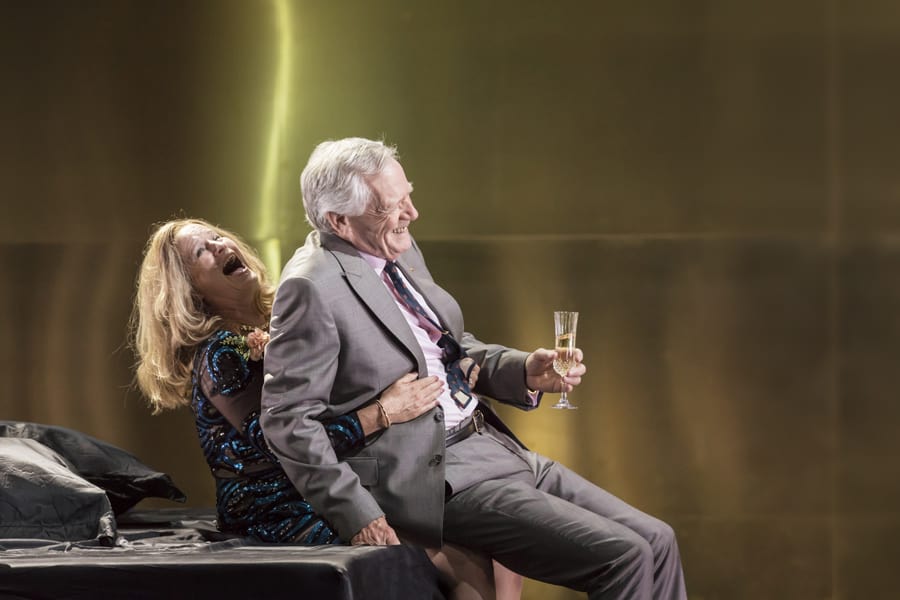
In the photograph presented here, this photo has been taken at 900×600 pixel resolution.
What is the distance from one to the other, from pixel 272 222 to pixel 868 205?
2348 millimetres

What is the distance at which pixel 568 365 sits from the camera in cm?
286

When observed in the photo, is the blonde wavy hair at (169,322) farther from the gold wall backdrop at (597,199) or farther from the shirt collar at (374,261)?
the gold wall backdrop at (597,199)

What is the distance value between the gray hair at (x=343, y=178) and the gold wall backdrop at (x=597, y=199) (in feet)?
4.97

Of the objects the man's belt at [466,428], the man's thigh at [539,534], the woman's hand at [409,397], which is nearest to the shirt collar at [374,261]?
the woman's hand at [409,397]

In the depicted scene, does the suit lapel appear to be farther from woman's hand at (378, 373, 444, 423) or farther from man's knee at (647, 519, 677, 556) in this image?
man's knee at (647, 519, 677, 556)

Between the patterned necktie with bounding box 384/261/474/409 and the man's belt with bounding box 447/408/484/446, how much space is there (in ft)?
0.15

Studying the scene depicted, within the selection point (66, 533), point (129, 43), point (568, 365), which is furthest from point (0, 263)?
point (568, 365)

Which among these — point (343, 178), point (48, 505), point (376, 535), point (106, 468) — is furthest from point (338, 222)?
point (106, 468)

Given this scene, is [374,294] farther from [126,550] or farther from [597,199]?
[597,199]

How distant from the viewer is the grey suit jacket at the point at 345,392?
260cm

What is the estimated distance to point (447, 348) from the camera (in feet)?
9.86

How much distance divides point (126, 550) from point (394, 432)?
0.72 metres

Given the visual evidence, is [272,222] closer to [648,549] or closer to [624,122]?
[624,122]

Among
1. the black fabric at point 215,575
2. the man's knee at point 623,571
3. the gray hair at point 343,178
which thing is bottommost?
the man's knee at point 623,571
